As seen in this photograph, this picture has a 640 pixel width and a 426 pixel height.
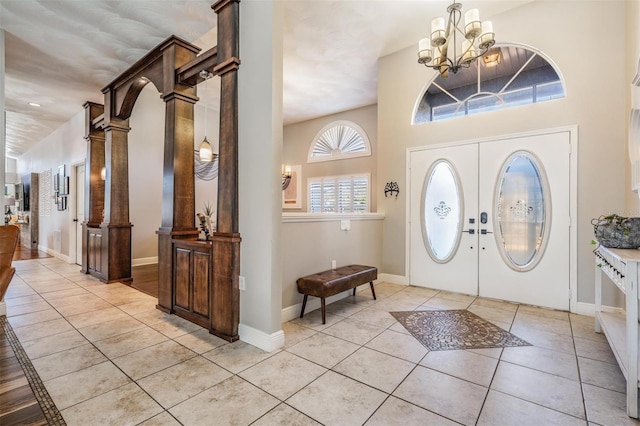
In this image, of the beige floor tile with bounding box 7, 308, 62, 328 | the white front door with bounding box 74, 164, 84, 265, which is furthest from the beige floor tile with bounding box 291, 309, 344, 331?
the white front door with bounding box 74, 164, 84, 265

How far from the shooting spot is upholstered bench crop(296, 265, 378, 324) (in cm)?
312

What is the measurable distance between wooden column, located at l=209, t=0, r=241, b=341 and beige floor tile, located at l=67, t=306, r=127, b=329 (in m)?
1.35

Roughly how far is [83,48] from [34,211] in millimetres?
7548

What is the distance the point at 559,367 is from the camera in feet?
7.43

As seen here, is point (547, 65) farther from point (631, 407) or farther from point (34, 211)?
point (34, 211)

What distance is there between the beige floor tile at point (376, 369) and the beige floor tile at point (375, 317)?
0.66 m

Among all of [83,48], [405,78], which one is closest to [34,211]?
[83,48]

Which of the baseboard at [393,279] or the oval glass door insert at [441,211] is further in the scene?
the baseboard at [393,279]

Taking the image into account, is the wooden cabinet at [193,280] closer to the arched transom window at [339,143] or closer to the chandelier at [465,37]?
the chandelier at [465,37]

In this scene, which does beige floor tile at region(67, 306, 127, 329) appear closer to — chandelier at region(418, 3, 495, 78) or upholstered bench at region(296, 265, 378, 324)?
upholstered bench at region(296, 265, 378, 324)

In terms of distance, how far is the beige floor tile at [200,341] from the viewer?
2561 mm

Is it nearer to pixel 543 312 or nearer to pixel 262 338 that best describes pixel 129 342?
pixel 262 338

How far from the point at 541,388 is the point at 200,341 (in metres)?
2.70

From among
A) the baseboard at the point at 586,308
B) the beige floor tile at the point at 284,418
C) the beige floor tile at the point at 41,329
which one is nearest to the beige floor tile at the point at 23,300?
the beige floor tile at the point at 41,329
